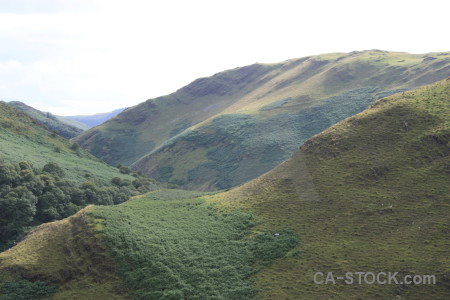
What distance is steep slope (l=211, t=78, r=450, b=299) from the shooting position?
2792cm

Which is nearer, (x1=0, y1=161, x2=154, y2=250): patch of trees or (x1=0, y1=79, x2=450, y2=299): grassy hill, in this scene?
(x1=0, y1=79, x2=450, y2=299): grassy hill

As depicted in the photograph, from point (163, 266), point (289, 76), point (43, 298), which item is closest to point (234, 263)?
point (163, 266)

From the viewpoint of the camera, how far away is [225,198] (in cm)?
4672

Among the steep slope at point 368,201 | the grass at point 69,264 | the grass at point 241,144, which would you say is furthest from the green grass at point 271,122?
the grass at point 69,264

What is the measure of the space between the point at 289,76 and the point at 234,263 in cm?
14170

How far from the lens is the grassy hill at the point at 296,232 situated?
29.0 meters

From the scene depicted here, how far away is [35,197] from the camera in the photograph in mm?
53219

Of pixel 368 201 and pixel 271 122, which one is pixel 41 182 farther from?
pixel 271 122

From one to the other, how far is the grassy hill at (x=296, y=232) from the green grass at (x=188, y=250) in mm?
104

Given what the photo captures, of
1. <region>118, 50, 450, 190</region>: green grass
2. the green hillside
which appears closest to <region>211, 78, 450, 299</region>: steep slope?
the green hillside

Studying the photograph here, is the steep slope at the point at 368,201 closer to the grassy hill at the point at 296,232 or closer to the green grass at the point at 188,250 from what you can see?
the grassy hill at the point at 296,232

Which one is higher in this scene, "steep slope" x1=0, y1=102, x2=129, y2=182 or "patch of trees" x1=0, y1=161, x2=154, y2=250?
"steep slope" x1=0, y1=102, x2=129, y2=182

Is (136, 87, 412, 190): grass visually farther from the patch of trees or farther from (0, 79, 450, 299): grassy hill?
(0, 79, 450, 299): grassy hill

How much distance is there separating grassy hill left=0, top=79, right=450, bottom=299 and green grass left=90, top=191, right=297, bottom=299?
0.34 feet
